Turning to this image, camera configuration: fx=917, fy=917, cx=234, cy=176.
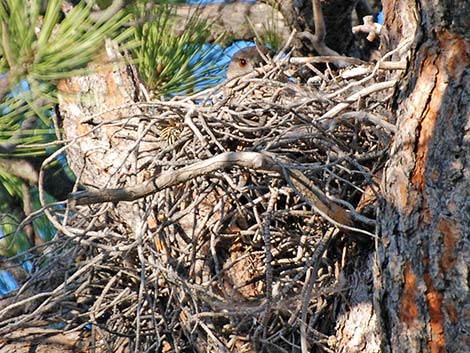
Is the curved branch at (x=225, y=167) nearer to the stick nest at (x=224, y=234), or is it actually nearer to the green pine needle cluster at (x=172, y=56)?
the stick nest at (x=224, y=234)

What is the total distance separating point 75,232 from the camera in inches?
102

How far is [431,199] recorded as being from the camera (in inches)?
75.2

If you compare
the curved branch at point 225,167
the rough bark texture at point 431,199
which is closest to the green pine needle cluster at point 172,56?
the curved branch at point 225,167

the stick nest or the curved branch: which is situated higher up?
the curved branch

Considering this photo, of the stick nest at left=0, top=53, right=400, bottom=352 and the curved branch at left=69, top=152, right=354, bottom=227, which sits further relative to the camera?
the stick nest at left=0, top=53, right=400, bottom=352

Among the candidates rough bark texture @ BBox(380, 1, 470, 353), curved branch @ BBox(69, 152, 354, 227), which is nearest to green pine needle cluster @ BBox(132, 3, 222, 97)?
curved branch @ BBox(69, 152, 354, 227)

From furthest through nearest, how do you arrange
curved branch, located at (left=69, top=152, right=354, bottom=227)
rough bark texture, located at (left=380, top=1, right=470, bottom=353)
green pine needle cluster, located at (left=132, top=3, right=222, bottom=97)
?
green pine needle cluster, located at (left=132, top=3, right=222, bottom=97) < curved branch, located at (left=69, top=152, right=354, bottom=227) < rough bark texture, located at (left=380, top=1, right=470, bottom=353)

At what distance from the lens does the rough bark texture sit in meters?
1.85

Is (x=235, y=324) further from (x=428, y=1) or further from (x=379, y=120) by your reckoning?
(x=428, y=1)

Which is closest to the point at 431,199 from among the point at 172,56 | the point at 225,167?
the point at 225,167

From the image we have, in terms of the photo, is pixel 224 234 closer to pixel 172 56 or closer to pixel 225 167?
pixel 225 167

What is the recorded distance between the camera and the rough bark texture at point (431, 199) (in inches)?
73.0

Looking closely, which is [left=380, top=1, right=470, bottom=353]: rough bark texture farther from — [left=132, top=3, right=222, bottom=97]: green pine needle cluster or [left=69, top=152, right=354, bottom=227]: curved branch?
[left=132, top=3, right=222, bottom=97]: green pine needle cluster

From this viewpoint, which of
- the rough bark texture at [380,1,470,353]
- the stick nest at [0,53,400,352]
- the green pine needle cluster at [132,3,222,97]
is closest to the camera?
the rough bark texture at [380,1,470,353]
